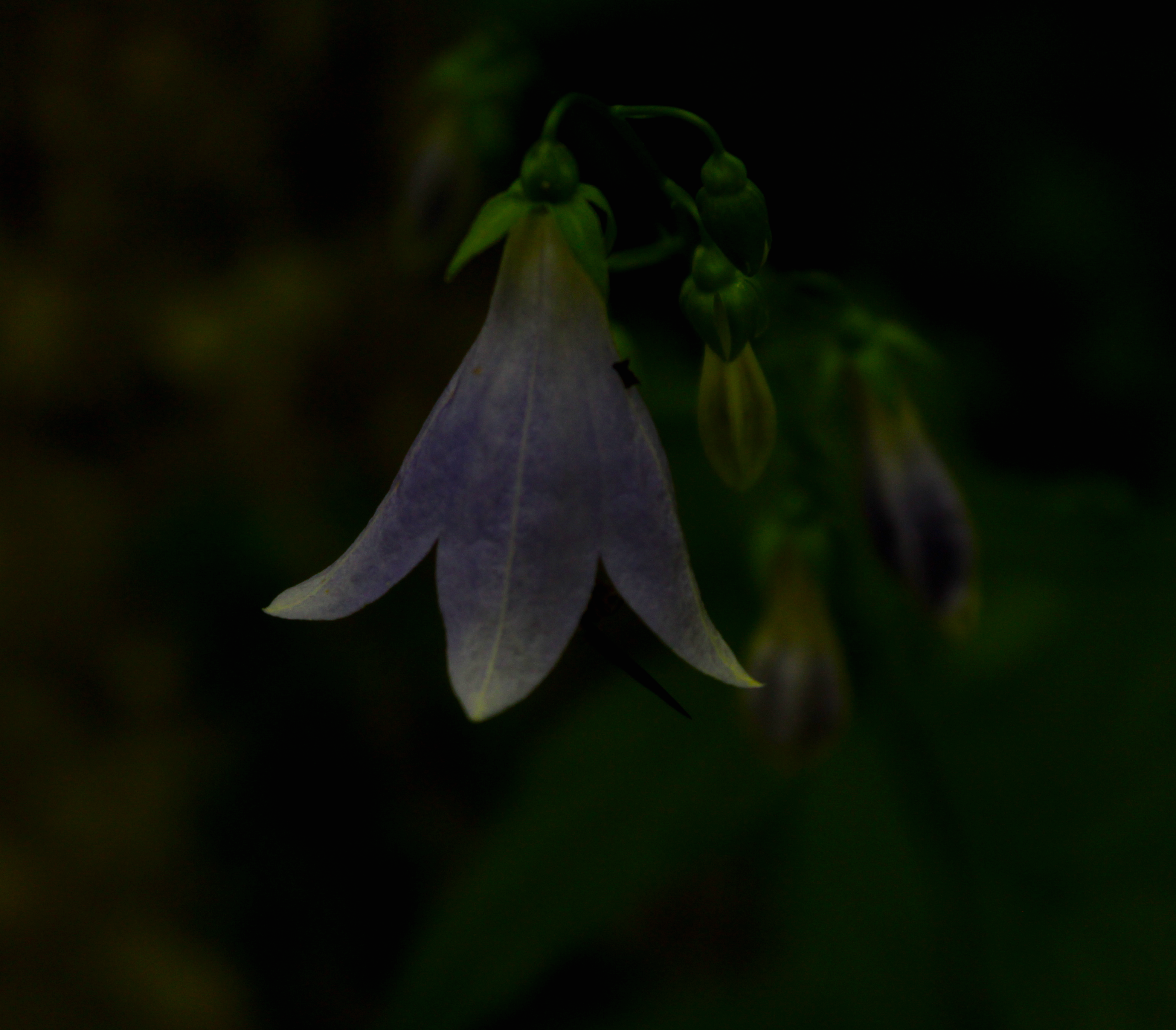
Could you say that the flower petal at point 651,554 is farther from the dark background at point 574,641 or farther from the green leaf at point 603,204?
the dark background at point 574,641

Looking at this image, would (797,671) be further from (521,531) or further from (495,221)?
(495,221)

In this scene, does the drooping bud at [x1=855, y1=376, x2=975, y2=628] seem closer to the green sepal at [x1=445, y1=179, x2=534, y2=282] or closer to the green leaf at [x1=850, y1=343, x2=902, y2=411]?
the green leaf at [x1=850, y1=343, x2=902, y2=411]

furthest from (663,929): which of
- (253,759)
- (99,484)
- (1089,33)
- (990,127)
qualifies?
(1089,33)

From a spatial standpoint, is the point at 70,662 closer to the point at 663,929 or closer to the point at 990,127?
the point at 663,929

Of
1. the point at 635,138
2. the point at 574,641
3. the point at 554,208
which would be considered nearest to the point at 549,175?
the point at 554,208

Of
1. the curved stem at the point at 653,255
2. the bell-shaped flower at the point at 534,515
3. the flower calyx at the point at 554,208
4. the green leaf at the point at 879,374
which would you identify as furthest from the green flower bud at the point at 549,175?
the green leaf at the point at 879,374
